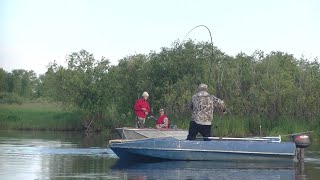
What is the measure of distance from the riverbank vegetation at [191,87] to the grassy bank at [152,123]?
0.05m

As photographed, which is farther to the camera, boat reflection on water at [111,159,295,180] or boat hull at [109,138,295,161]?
boat hull at [109,138,295,161]

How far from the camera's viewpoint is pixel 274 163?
1762 cm

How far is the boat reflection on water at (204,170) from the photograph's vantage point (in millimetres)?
14518

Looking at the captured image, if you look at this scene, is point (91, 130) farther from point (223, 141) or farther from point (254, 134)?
point (223, 141)

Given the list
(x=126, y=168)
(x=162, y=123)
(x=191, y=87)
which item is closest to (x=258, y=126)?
(x=191, y=87)

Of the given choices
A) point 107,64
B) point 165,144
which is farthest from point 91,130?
point 165,144

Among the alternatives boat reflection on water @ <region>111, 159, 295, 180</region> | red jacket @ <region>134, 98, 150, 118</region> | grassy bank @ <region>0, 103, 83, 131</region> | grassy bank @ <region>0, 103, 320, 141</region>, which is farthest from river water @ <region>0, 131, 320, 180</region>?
grassy bank @ <region>0, 103, 83, 131</region>

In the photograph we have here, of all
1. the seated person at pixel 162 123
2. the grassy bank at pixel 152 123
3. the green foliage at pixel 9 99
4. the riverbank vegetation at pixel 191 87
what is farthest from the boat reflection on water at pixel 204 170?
the green foliage at pixel 9 99

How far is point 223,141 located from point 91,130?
2497 cm

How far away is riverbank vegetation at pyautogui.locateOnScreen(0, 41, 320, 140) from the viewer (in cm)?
3103

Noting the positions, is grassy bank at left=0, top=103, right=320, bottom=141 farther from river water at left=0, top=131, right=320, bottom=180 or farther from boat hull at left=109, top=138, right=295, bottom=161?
river water at left=0, top=131, right=320, bottom=180

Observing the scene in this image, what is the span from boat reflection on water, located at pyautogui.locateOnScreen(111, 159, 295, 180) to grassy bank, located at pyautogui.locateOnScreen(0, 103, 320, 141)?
4.51 metres

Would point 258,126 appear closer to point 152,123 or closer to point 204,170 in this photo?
point 152,123

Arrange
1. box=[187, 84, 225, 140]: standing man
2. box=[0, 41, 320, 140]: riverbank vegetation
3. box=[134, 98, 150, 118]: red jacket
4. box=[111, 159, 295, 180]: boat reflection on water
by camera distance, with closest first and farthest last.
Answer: box=[111, 159, 295, 180]: boat reflection on water < box=[187, 84, 225, 140]: standing man < box=[134, 98, 150, 118]: red jacket < box=[0, 41, 320, 140]: riverbank vegetation
